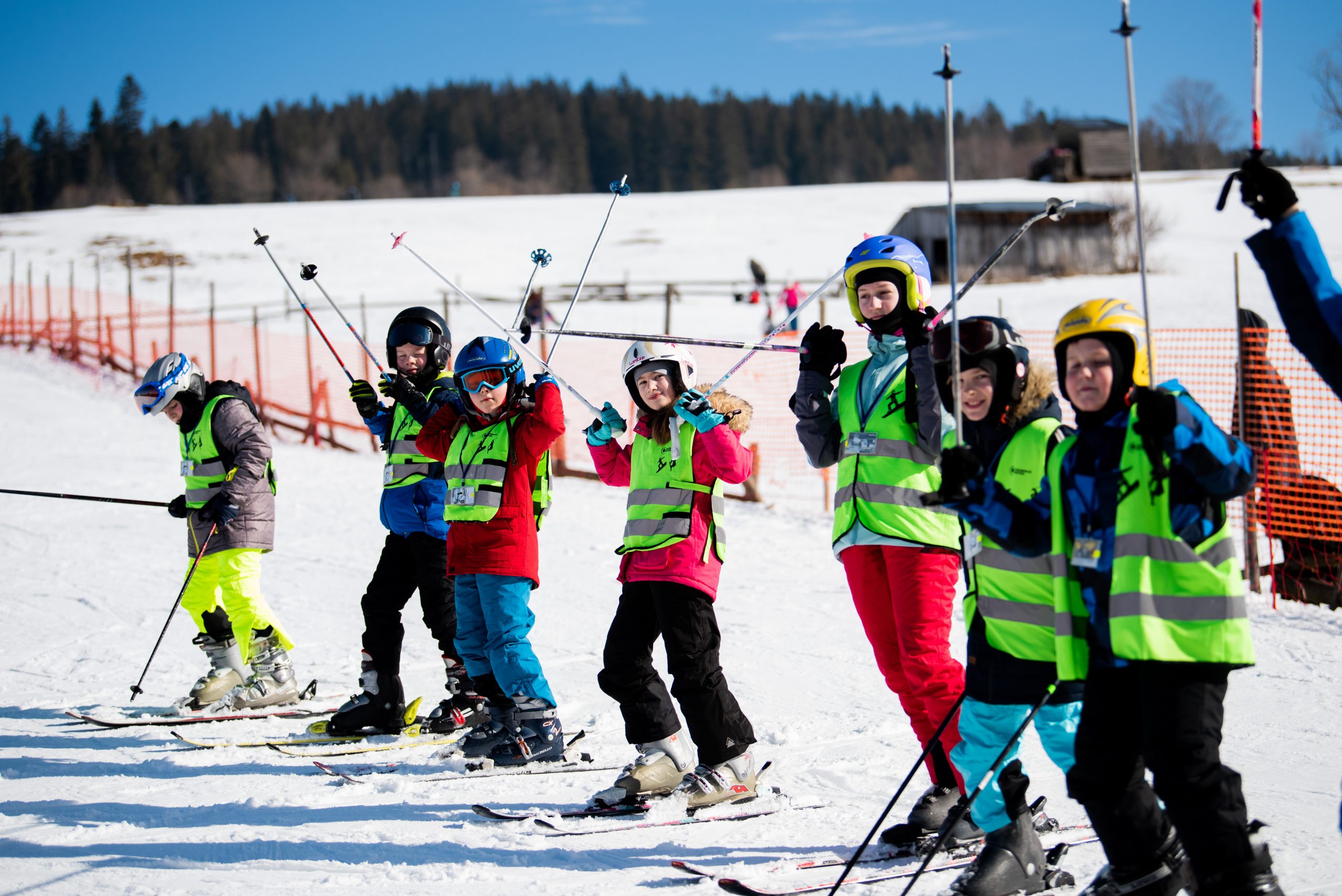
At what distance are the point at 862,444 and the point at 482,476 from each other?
168 cm

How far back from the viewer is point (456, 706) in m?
5.04

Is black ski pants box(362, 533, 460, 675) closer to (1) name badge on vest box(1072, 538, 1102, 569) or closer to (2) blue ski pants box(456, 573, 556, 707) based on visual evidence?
(2) blue ski pants box(456, 573, 556, 707)

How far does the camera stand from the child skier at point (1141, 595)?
243cm

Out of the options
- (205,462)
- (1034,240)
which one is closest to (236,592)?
(205,462)

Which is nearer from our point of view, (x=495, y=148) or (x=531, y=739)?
(x=531, y=739)

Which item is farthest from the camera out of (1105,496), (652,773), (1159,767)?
(652,773)

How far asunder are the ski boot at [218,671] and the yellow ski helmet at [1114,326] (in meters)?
4.52

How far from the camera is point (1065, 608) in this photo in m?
2.70

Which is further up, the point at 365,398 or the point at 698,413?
the point at 365,398

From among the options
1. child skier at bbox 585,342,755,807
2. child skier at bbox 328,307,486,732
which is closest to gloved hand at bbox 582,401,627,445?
child skier at bbox 585,342,755,807

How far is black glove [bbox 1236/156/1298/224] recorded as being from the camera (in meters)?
2.35

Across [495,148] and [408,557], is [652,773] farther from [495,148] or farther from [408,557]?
[495,148]

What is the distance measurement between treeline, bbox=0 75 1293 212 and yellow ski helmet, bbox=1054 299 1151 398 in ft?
261

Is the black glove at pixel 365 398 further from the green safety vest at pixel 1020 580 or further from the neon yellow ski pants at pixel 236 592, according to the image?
the green safety vest at pixel 1020 580
